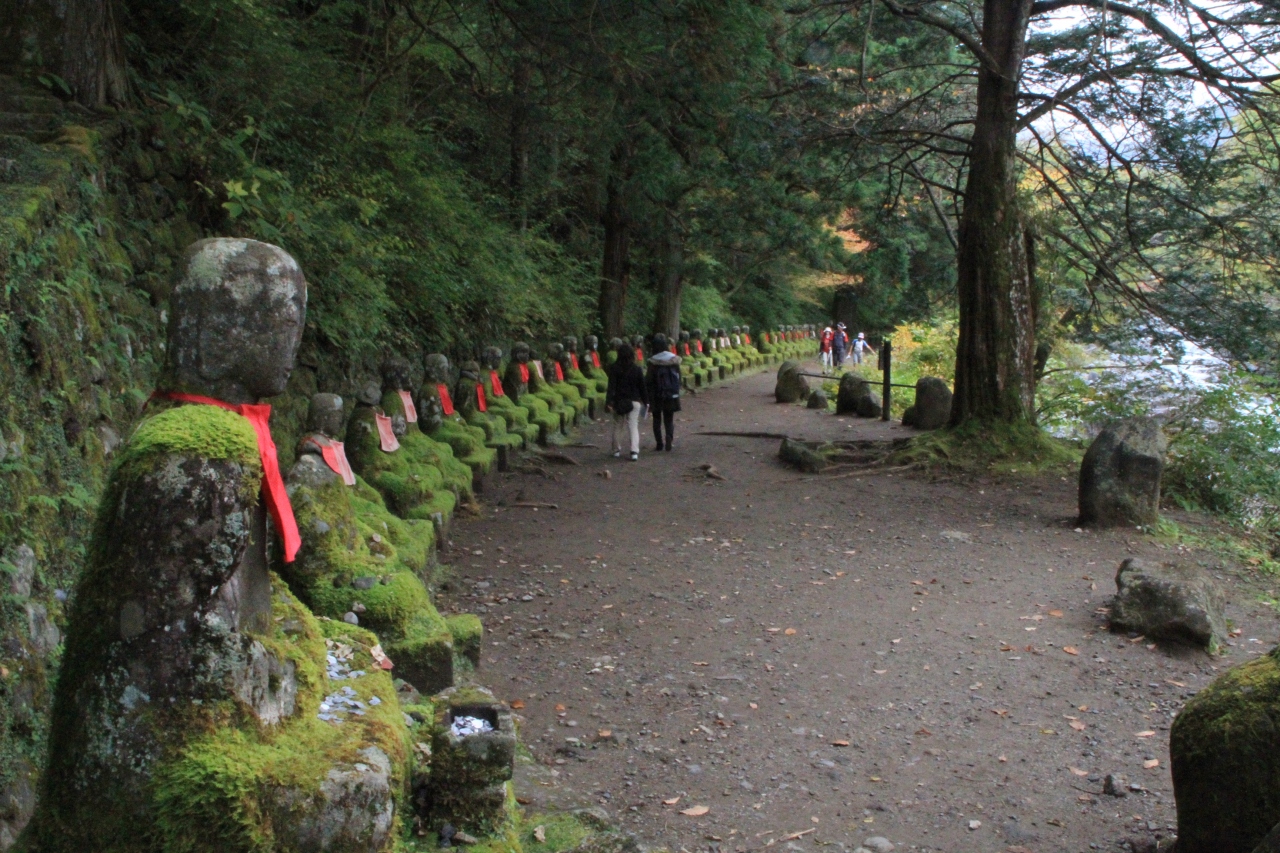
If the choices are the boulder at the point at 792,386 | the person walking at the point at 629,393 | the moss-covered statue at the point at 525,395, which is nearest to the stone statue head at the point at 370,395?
the moss-covered statue at the point at 525,395

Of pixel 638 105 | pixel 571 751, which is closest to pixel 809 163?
pixel 638 105

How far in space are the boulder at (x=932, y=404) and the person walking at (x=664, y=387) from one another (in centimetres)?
433

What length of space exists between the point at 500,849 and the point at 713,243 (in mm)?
19313

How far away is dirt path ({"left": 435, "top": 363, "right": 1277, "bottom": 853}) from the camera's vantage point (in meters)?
4.71

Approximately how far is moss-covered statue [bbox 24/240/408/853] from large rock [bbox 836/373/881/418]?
53.4 ft

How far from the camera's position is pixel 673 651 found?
662 cm

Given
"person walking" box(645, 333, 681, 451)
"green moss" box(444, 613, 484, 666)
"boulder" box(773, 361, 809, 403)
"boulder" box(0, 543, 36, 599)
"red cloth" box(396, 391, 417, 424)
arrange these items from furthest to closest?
"boulder" box(773, 361, 809, 403), "person walking" box(645, 333, 681, 451), "red cloth" box(396, 391, 417, 424), "green moss" box(444, 613, 484, 666), "boulder" box(0, 543, 36, 599)

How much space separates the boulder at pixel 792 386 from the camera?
20766 millimetres

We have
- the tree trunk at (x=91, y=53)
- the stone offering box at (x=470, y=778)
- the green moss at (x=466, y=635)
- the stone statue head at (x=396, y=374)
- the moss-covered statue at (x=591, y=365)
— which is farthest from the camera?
the moss-covered statue at (x=591, y=365)

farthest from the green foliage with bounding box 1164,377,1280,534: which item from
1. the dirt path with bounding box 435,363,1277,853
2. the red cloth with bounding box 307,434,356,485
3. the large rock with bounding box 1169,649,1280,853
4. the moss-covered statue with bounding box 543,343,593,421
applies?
the red cloth with bounding box 307,434,356,485

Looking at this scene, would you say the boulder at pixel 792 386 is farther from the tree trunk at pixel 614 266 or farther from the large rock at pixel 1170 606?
the large rock at pixel 1170 606

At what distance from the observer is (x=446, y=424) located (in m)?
9.84

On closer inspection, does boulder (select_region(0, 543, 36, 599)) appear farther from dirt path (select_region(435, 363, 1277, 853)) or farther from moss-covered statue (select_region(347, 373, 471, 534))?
moss-covered statue (select_region(347, 373, 471, 534))

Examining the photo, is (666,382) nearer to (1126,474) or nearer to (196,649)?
(1126,474)
